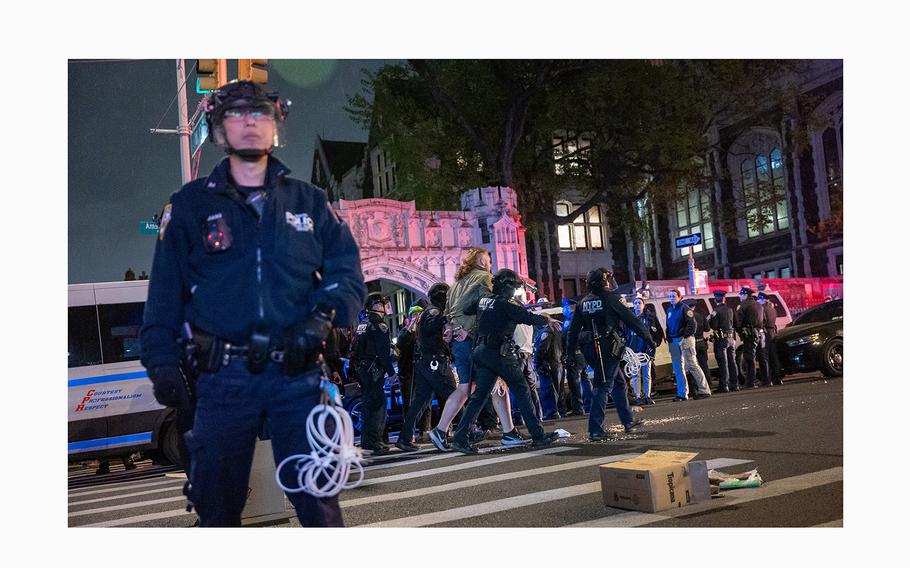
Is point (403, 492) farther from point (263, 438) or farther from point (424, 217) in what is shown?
point (424, 217)

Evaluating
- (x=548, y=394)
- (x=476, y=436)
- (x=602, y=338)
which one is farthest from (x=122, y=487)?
(x=548, y=394)

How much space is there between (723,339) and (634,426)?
5.57 m

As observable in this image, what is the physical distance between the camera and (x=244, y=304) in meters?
3.58

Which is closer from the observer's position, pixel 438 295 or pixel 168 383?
pixel 168 383

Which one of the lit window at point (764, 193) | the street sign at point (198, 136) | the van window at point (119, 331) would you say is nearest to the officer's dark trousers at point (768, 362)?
the lit window at point (764, 193)

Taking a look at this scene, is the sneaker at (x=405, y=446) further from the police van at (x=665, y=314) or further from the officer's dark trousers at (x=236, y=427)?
the officer's dark trousers at (x=236, y=427)

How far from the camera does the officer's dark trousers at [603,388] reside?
9383 millimetres

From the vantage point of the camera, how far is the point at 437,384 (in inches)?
381

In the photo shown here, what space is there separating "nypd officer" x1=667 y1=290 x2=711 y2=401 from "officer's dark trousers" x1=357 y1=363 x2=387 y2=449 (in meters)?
6.37

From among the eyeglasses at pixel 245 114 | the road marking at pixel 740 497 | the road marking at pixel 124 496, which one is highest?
the eyeglasses at pixel 245 114

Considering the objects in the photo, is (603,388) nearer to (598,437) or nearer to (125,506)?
(598,437)

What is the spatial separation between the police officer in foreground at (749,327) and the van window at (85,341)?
1074 cm
